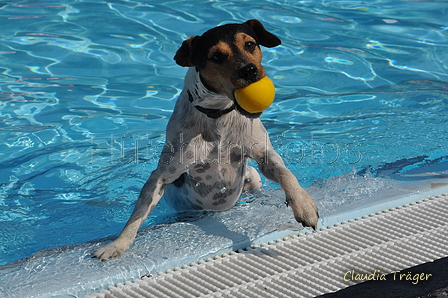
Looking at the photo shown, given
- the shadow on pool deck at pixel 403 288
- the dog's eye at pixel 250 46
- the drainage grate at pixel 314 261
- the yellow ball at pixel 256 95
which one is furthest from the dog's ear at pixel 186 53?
the shadow on pool deck at pixel 403 288

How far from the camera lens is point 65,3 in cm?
892

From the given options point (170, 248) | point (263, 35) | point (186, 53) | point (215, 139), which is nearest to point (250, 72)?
point (186, 53)

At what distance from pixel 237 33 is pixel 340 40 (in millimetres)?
5610

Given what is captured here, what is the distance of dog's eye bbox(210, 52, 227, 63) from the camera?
3.03 meters

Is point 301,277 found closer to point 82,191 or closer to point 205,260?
point 205,260

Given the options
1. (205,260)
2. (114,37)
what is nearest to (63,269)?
(205,260)

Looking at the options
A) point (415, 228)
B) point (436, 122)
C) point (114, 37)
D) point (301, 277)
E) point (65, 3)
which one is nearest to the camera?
point (301, 277)

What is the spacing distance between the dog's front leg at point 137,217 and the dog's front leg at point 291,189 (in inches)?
25.6

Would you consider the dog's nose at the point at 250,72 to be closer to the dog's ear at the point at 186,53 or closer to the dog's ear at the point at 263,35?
the dog's ear at the point at 186,53

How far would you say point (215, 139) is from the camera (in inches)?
139

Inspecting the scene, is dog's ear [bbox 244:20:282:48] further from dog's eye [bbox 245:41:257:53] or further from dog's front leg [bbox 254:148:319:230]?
dog's front leg [bbox 254:148:319:230]

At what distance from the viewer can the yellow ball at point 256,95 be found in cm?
289

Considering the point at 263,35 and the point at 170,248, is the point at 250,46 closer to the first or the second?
the point at 263,35

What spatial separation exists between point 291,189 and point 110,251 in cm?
110
